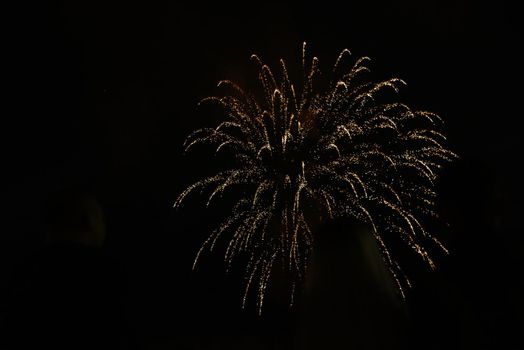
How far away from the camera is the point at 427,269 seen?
2.98m

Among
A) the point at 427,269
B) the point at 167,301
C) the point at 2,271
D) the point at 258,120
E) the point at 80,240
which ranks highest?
the point at 2,271

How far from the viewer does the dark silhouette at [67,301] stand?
3439mm

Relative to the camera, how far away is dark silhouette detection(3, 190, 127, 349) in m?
3.44

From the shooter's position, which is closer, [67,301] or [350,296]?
[350,296]

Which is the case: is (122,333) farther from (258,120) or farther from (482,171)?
(258,120)

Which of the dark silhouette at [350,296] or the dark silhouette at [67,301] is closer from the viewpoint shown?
the dark silhouette at [350,296]

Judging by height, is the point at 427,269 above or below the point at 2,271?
below

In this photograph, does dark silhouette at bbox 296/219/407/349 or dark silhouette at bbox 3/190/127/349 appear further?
dark silhouette at bbox 3/190/127/349

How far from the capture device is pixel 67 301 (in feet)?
11.4

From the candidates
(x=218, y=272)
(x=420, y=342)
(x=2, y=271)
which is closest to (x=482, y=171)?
(x=420, y=342)

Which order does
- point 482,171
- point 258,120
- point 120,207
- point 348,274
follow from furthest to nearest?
point 120,207, point 258,120, point 348,274, point 482,171

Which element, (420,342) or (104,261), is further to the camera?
(104,261)

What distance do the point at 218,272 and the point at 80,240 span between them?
118 feet

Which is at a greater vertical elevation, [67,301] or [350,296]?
[350,296]
